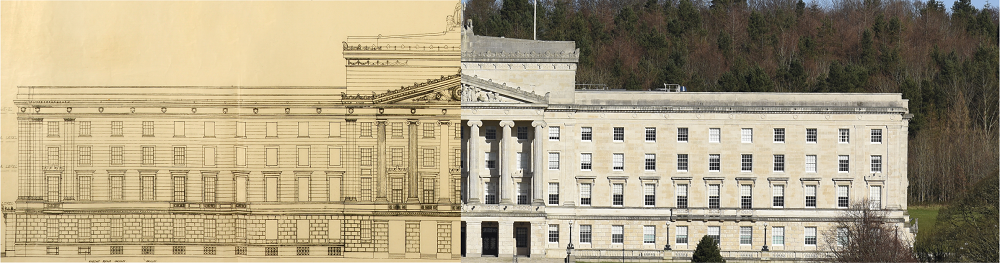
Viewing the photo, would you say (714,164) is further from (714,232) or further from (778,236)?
(778,236)

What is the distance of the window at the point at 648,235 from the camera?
73.4 m

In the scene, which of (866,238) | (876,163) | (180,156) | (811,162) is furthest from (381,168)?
(876,163)

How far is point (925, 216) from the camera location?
87.6m

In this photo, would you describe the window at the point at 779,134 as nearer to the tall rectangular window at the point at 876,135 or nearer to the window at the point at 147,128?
the tall rectangular window at the point at 876,135

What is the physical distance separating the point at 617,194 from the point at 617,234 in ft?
6.84

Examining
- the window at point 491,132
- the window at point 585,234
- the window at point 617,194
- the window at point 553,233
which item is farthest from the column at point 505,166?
the window at point 617,194

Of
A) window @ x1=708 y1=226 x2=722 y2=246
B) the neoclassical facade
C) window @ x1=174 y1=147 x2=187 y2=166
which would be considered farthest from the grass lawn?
window @ x1=174 y1=147 x2=187 y2=166

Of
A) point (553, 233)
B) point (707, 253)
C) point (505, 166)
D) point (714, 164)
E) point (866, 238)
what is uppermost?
point (714, 164)

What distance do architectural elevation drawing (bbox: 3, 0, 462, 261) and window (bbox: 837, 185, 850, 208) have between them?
53.7 metres

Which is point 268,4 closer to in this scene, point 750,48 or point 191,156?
point 191,156

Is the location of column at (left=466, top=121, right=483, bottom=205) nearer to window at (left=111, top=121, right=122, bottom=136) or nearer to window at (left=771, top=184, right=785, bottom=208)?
window at (left=771, top=184, right=785, bottom=208)

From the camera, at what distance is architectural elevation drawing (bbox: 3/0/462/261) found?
896 inches

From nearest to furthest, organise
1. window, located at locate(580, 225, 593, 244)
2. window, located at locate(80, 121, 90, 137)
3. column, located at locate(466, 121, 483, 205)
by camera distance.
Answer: window, located at locate(80, 121, 90, 137) < column, located at locate(466, 121, 483, 205) < window, located at locate(580, 225, 593, 244)

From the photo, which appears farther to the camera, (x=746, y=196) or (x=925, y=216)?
(x=925, y=216)
